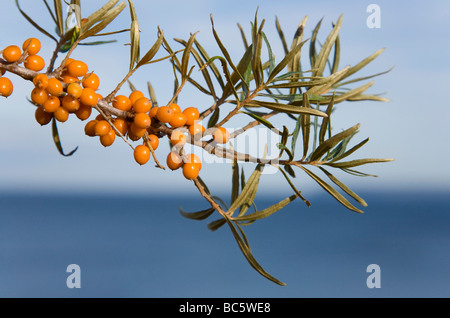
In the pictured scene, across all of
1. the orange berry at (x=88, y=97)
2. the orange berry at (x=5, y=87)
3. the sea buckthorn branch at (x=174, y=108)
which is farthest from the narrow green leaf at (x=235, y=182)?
the orange berry at (x=5, y=87)

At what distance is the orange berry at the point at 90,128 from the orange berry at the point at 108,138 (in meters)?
0.03

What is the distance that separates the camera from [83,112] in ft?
2.62

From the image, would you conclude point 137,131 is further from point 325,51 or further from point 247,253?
point 325,51

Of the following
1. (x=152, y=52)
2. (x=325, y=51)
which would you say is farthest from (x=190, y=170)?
(x=325, y=51)

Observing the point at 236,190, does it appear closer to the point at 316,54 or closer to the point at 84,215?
the point at 316,54

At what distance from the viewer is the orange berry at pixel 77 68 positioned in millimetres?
802

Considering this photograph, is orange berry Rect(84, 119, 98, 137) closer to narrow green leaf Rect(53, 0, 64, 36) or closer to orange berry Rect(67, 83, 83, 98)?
orange berry Rect(67, 83, 83, 98)

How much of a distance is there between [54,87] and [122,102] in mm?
121

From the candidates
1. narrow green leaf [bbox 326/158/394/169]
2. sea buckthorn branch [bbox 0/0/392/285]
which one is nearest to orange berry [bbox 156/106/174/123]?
sea buckthorn branch [bbox 0/0/392/285]

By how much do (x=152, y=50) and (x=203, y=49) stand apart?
200 millimetres

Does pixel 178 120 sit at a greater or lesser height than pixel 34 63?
lesser

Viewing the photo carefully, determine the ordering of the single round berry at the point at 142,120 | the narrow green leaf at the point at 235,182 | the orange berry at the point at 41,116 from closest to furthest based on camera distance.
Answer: the single round berry at the point at 142,120 → the orange berry at the point at 41,116 → the narrow green leaf at the point at 235,182

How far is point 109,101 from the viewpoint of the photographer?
80 cm

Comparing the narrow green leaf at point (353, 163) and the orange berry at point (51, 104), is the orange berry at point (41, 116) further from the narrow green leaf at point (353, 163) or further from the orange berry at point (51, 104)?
the narrow green leaf at point (353, 163)
